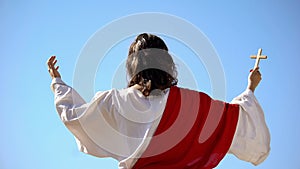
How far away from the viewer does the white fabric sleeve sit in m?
4.57

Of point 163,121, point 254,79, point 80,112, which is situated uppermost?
point 254,79

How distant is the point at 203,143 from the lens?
4.49 metres

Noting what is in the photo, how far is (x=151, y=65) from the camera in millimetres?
4594

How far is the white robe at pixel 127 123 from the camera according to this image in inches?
176

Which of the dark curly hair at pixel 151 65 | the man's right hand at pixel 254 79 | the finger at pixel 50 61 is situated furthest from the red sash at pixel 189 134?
the finger at pixel 50 61

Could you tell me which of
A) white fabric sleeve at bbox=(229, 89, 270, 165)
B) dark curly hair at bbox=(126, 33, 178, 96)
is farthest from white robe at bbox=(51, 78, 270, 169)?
dark curly hair at bbox=(126, 33, 178, 96)

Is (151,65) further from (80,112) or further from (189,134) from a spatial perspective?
(80,112)

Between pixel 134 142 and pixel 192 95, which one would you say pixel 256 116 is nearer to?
pixel 192 95

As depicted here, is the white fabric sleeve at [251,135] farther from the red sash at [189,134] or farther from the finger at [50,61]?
the finger at [50,61]

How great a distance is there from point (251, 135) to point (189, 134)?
24.1 inches

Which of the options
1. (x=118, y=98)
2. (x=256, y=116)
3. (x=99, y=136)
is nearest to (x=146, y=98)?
(x=118, y=98)

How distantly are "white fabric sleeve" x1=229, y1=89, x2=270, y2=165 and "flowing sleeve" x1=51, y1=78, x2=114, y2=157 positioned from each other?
4.02 feet

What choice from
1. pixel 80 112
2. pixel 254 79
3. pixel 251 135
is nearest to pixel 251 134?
pixel 251 135

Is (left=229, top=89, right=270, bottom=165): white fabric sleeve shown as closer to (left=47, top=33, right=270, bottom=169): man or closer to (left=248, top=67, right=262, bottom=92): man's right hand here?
(left=47, top=33, right=270, bottom=169): man
